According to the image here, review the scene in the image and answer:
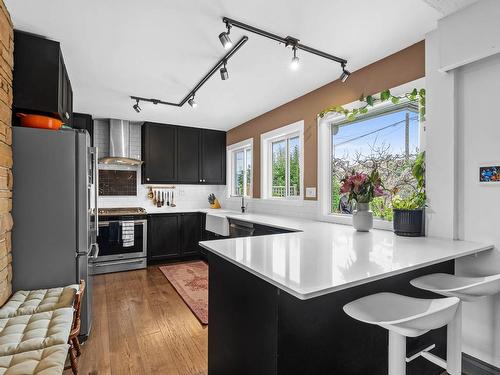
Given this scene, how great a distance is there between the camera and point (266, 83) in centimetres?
300

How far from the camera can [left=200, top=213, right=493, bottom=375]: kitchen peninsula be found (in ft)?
3.73

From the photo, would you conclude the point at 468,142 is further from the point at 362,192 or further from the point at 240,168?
the point at 240,168

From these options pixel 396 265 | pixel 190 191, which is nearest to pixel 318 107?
pixel 396 265

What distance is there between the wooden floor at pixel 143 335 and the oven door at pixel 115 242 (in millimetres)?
610

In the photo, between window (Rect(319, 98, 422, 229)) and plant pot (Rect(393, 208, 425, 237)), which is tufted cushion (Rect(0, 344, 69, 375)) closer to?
plant pot (Rect(393, 208, 425, 237))

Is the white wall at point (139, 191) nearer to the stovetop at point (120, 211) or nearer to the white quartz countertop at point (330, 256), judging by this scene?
the stovetop at point (120, 211)

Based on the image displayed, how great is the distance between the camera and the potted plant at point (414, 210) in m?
2.02

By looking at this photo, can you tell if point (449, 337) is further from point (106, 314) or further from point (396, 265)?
point (106, 314)

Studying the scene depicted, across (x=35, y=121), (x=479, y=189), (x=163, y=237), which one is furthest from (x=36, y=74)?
(x=479, y=189)

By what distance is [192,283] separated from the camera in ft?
11.7

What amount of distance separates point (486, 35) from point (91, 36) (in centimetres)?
273

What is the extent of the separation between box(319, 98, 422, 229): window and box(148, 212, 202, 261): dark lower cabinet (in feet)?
8.31

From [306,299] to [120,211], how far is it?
4.11m

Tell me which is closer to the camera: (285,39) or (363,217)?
(285,39)
